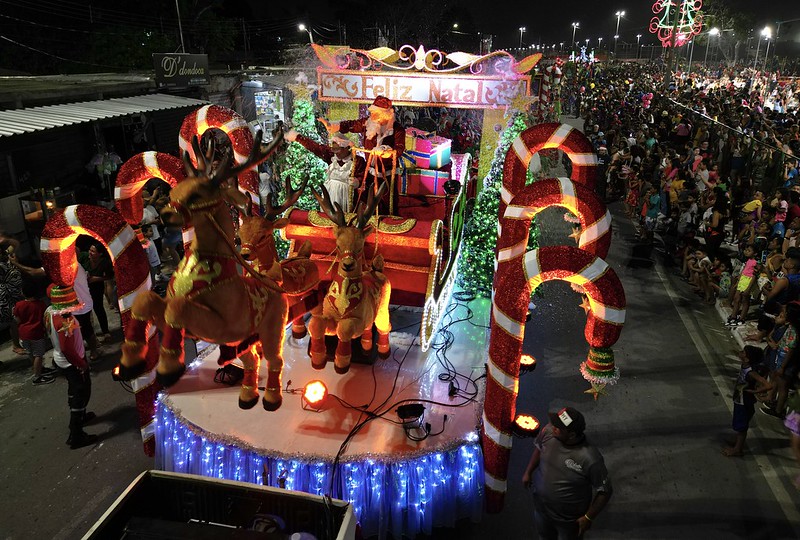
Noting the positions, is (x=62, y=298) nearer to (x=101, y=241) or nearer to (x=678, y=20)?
(x=101, y=241)

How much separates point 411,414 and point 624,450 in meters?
2.77

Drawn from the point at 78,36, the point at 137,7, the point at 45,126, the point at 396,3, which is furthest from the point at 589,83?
the point at 45,126

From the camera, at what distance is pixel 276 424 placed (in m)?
5.32

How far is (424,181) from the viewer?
8.33m

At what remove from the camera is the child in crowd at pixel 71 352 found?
5.26m

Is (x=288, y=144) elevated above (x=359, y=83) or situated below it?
below

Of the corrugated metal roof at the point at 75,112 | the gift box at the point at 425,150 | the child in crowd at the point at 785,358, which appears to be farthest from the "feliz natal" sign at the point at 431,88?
the corrugated metal roof at the point at 75,112

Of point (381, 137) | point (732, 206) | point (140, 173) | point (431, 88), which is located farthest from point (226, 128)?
point (732, 206)

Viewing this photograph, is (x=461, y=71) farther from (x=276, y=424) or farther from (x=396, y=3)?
(x=396, y=3)

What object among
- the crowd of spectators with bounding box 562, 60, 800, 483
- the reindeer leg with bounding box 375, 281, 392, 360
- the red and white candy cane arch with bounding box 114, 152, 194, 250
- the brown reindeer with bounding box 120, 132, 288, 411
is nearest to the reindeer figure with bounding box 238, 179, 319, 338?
the brown reindeer with bounding box 120, 132, 288, 411

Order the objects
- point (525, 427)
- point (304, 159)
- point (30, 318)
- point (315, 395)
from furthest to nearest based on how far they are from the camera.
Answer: point (304, 159), point (30, 318), point (315, 395), point (525, 427)

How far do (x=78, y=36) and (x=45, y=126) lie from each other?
17971 mm

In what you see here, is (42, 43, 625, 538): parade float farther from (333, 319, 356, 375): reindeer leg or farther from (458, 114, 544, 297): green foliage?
(458, 114, 544, 297): green foliage

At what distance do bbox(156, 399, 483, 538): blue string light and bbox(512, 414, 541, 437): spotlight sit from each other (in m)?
0.47
